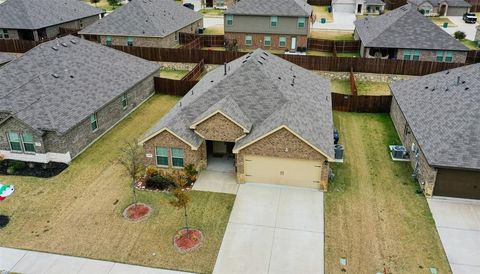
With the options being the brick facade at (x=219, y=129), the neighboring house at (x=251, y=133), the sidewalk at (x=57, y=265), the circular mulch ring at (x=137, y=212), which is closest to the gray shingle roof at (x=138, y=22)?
the neighboring house at (x=251, y=133)

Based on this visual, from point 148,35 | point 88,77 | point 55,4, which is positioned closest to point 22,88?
point 88,77

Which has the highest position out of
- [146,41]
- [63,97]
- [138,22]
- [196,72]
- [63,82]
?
[138,22]

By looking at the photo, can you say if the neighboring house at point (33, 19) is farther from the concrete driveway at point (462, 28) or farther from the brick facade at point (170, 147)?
the concrete driveway at point (462, 28)

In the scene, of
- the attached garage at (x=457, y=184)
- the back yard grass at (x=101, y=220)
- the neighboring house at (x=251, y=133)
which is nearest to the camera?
the back yard grass at (x=101, y=220)

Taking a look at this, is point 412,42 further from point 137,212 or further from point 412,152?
point 137,212

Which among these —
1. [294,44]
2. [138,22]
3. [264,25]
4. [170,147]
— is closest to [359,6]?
[294,44]
